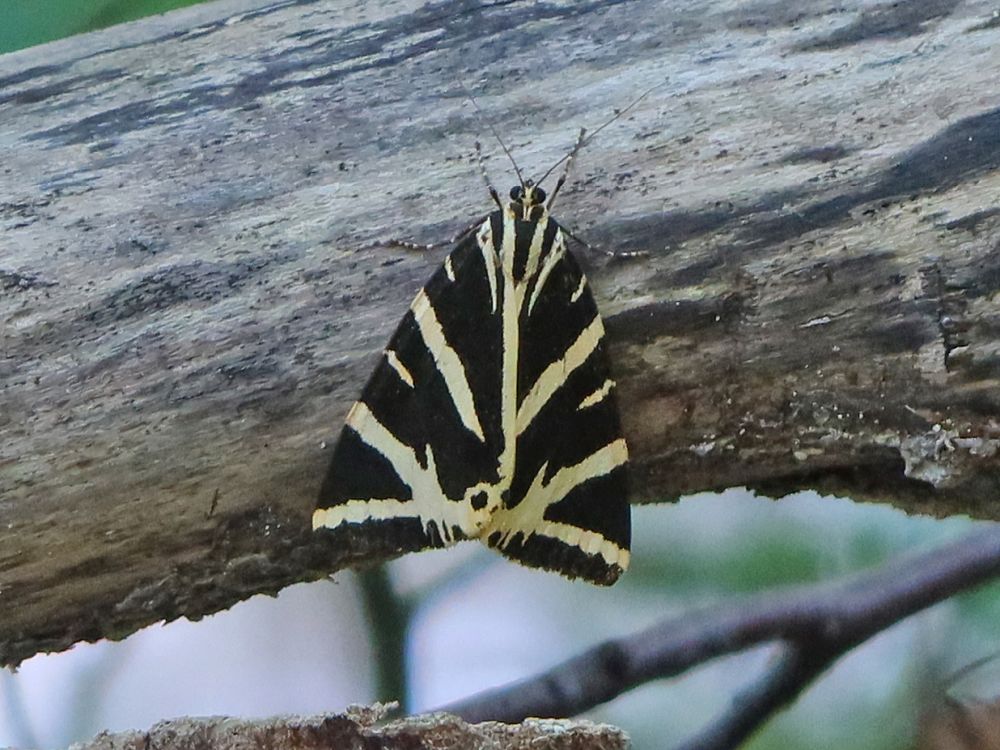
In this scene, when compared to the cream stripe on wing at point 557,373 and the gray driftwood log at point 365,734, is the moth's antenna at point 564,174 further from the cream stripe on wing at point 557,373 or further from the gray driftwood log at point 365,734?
the gray driftwood log at point 365,734

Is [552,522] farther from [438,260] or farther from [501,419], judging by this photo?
[438,260]

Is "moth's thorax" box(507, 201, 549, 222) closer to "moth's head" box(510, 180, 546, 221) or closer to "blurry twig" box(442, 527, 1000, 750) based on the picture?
"moth's head" box(510, 180, 546, 221)

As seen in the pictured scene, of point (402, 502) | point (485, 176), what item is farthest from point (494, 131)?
point (402, 502)

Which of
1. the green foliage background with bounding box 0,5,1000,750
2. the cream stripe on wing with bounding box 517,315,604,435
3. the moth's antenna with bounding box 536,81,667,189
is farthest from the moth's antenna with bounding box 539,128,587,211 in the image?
the green foliage background with bounding box 0,5,1000,750


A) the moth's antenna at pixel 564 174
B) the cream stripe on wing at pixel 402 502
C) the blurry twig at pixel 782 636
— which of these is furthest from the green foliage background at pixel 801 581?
the moth's antenna at pixel 564 174

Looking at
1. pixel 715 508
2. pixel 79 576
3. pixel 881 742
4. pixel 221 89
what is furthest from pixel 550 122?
pixel 881 742
